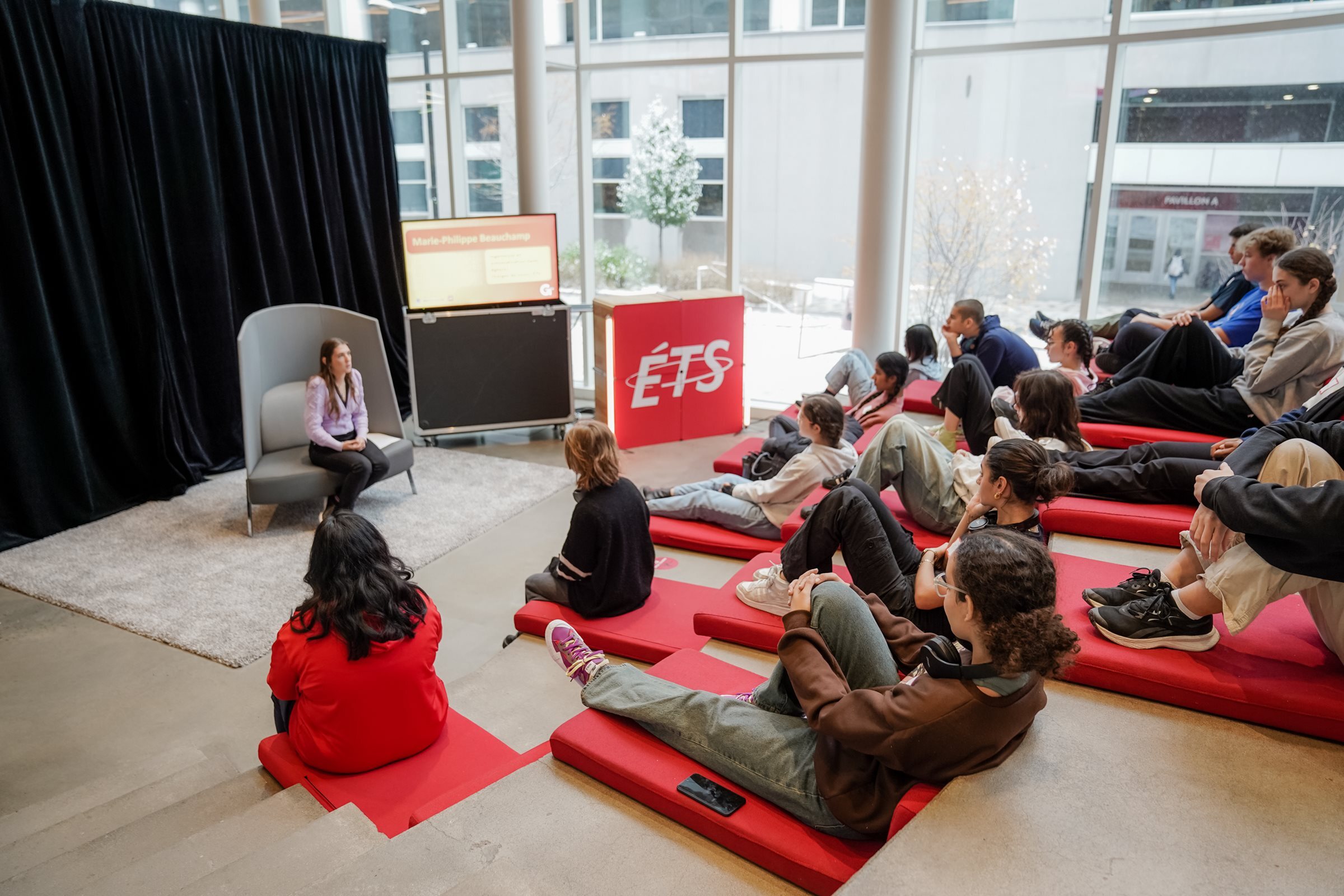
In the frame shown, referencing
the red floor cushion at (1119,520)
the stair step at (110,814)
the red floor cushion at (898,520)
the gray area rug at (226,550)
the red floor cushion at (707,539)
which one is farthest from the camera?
the red floor cushion at (707,539)

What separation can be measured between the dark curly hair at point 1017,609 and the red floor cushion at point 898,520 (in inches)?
80.5

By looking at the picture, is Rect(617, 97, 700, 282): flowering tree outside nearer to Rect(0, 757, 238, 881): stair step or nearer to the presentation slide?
the presentation slide

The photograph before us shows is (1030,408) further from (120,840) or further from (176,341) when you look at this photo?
(176,341)

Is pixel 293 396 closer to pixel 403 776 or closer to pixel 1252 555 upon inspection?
pixel 403 776

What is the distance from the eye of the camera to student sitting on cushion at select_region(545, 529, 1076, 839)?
2.07 meters

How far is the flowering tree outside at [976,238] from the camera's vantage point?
22.1ft

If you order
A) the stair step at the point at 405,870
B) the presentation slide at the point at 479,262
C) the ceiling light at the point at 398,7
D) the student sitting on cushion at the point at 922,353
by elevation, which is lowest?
the stair step at the point at 405,870

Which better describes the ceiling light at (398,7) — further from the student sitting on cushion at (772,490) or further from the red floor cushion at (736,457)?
the student sitting on cushion at (772,490)

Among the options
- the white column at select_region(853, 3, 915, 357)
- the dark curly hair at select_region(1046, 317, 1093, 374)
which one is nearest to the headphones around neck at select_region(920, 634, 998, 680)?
the dark curly hair at select_region(1046, 317, 1093, 374)

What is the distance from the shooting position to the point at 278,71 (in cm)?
691

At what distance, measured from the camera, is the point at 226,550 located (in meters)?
5.30

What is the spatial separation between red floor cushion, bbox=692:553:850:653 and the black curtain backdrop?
4.18 metres

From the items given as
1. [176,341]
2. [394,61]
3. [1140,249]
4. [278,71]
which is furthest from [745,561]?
[394,61]

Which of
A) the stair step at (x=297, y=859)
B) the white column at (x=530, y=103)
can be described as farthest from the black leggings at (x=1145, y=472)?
the white column at (x=530, y=103)
